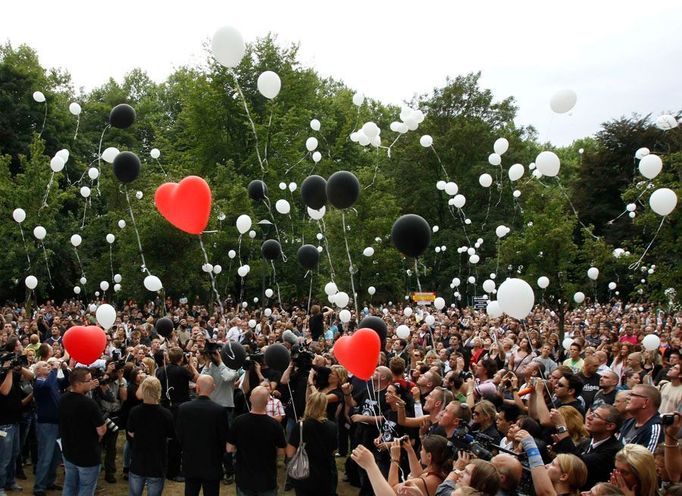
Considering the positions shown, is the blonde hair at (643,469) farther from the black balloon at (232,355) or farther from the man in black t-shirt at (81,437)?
the black balloon at (232,355)

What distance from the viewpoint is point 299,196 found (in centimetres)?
2553

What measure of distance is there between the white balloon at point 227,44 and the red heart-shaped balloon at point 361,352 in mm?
3692

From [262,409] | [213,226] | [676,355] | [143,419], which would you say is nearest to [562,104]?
[676,355]

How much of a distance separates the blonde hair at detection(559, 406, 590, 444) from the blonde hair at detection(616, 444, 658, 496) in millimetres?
1458

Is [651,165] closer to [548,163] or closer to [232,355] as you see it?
[548,163]

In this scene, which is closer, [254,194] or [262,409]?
[262,409]

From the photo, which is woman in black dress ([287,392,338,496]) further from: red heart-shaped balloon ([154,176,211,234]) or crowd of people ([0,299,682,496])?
red heart-shaped balloon ([154,176,211,234])

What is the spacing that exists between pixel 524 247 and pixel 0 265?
1678 cm

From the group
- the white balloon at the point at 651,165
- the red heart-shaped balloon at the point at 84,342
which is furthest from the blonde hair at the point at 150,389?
the white balloon at the point at 651,165

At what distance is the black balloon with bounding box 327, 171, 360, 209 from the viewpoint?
23.5 ft

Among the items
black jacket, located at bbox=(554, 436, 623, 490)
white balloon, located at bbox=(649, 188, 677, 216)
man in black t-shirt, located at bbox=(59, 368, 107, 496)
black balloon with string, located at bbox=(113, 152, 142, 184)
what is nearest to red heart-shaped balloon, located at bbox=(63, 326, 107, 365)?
man in black t-shirt, located at bbox=(59, 368, 107, 496)

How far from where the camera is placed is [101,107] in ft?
124

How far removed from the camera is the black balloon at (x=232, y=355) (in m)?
7.68

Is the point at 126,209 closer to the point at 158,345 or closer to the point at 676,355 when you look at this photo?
the point at 158,345
